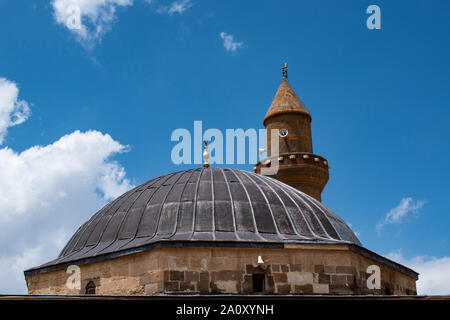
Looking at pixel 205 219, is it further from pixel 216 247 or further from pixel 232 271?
pixel 232 271

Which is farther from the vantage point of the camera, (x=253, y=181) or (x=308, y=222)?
(x=253, y=181)

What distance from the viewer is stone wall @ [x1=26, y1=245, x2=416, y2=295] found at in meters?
10.2

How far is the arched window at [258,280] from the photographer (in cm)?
1045

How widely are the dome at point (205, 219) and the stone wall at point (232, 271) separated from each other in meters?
0.18

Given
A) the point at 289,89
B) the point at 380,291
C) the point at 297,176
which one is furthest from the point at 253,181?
the point at 289,89

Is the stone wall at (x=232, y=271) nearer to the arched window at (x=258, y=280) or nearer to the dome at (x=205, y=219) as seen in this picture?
the arched window at (x=258, y=280)

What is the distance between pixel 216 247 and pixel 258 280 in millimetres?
917

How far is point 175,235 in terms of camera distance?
11.0 m

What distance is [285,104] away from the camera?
2327cm

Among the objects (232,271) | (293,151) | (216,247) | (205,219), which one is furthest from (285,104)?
(232,271)

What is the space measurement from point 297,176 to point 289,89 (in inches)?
167

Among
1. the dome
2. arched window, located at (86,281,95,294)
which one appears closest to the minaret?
the dome
